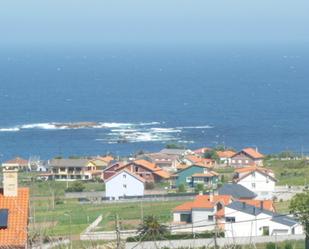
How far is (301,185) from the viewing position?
41.0 m

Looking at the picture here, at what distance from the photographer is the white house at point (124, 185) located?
43094 mm

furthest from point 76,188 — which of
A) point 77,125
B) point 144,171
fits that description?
point 77,125

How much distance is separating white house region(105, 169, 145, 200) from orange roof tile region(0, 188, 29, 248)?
27567mm

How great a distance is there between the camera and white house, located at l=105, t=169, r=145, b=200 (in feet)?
141

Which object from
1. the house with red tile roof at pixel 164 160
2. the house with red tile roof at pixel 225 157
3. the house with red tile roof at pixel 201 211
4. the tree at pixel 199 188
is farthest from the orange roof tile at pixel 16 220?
the house with red tile roof at pixel 225 157

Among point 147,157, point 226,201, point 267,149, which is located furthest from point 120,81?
point 226,201

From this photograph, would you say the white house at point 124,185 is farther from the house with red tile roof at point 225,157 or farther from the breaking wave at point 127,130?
the breaking wave at point 127,130

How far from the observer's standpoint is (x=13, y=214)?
1448 centimetres

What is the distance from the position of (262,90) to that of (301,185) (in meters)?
78.6

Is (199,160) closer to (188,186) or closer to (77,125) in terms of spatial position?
(188,186)

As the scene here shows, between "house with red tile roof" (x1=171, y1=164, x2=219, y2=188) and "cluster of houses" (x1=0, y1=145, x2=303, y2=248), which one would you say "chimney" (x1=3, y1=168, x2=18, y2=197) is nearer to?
"cluster of houses" (x1=0, y1=145, x2=303, y2=248)

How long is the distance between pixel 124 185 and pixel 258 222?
13.8m

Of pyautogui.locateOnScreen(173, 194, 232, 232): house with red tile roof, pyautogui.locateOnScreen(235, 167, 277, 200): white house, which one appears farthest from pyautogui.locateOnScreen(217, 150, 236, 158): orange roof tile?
pyautogui.locateOnScreen(173, 194, 232, 232): house with red tile roof

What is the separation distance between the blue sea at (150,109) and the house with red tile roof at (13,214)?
4692 centimetres
